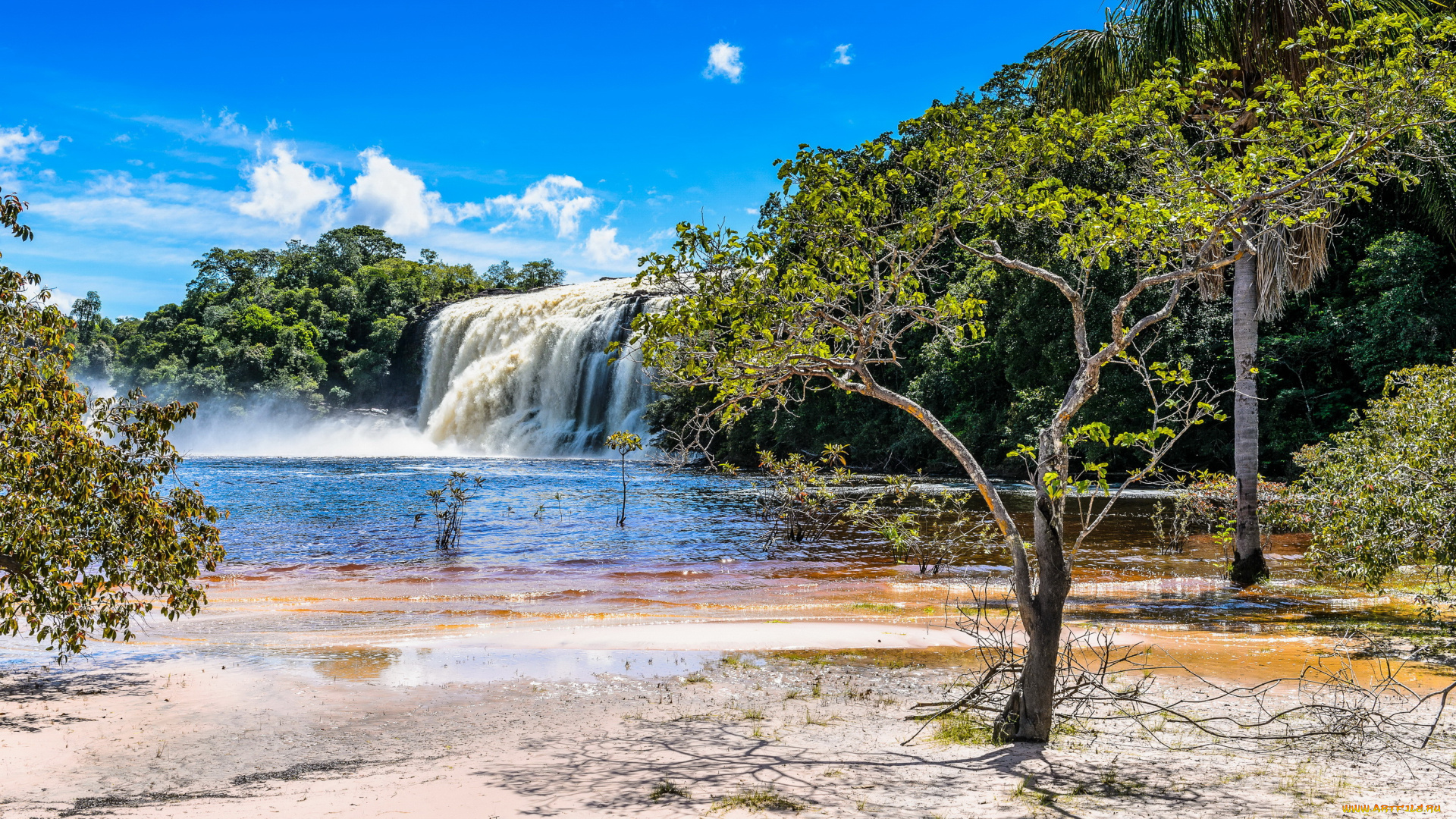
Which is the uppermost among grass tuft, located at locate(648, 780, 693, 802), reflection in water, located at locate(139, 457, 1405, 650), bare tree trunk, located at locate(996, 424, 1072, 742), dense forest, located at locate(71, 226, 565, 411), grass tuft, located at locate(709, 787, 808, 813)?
dense forest, located at locate(71, 226, 565, 411)

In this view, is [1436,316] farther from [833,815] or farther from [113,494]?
[113,494]

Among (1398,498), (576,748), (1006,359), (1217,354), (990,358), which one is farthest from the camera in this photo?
(990,358)

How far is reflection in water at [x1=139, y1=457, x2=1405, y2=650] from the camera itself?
1131 centimetres

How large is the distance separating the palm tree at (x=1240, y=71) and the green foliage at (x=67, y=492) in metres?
11.0

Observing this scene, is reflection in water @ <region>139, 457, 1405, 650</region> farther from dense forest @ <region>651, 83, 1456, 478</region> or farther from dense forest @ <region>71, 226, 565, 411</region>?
dense forest @ <region>71, 226, 565, 411</region>

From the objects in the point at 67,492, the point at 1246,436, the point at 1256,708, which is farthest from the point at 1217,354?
the point at 67,492

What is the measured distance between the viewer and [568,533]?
20625 mm

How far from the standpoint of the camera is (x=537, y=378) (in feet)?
158

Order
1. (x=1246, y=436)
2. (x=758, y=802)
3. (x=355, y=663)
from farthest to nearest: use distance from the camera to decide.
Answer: (x=1246, y=436)
(x=355, y=663)
(x=758, y=802)

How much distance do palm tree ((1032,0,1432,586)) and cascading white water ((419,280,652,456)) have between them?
3246cm

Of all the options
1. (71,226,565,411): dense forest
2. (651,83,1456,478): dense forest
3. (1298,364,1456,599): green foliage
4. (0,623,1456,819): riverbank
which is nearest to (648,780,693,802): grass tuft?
(0,623,1456,819): riverbank

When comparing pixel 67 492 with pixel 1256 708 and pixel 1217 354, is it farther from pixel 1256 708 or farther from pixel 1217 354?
pixel 1217 354

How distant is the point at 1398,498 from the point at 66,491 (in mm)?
10146

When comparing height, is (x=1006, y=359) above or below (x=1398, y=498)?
above
